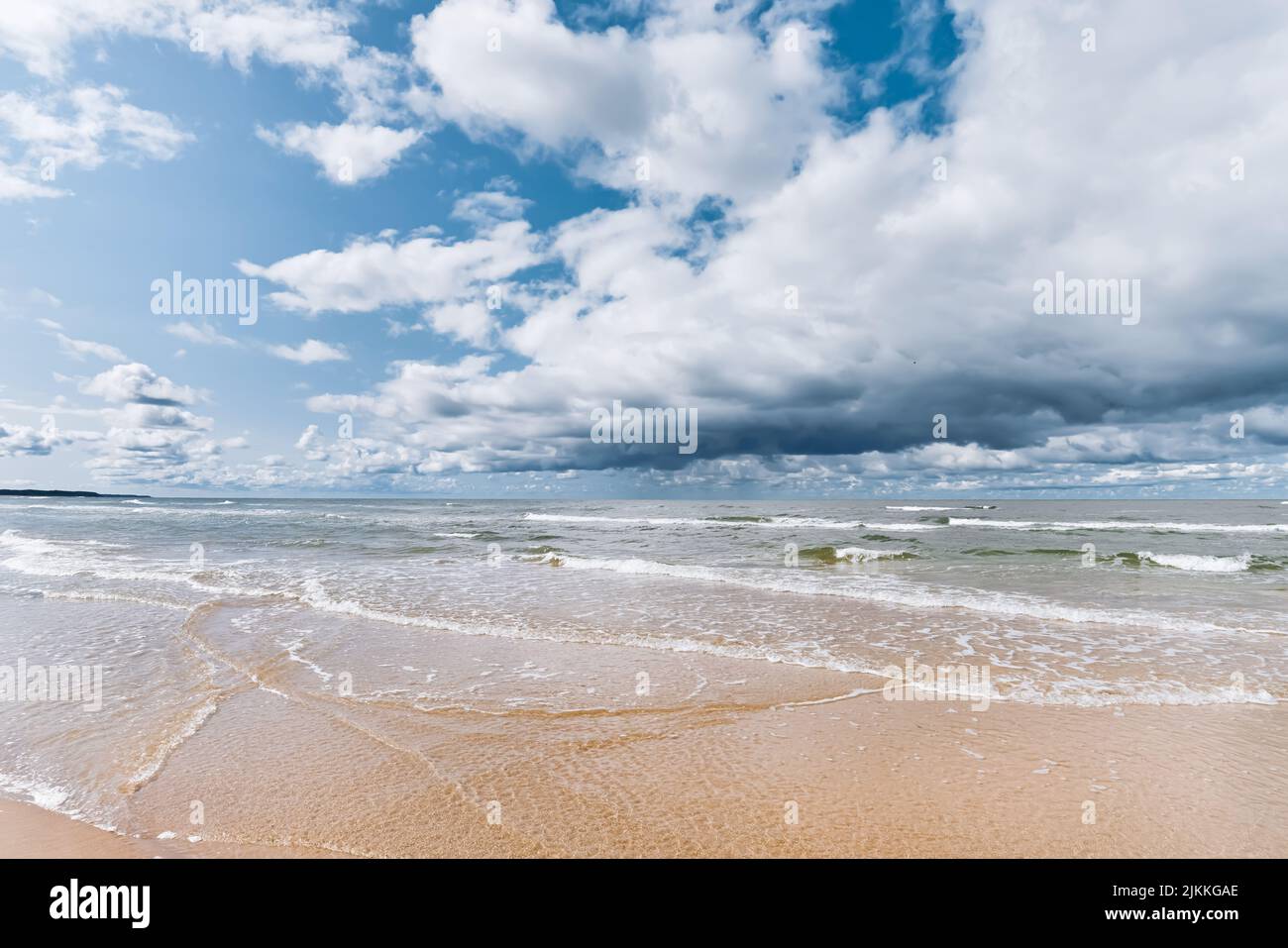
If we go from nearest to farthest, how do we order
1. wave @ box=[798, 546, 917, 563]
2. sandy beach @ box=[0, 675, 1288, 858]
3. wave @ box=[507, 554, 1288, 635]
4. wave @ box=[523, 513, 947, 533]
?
1. sandy beach @ box=[0, 675, 1288, 858]
2. wave @ box=[507, 554, 1288, 635]
3. wave @ box=[798, 546, 917, 563]
4. wave @ box=[523, 513, 947, 533]

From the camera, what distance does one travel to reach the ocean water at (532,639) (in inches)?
240

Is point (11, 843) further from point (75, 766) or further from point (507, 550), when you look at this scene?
point (507, 550)

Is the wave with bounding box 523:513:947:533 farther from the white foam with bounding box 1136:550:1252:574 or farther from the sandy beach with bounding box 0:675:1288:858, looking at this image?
the sandy beach with bounding box 0:675:1288:858

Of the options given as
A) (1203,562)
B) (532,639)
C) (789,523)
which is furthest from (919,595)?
(789,523)

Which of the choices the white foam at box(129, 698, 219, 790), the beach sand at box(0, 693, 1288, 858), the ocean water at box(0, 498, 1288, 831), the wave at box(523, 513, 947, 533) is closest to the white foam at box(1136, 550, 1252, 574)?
the ocean water at box(0, 498, 1288, 831)

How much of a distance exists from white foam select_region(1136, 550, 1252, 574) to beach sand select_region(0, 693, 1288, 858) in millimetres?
19819

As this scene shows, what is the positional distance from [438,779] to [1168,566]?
26770 mm

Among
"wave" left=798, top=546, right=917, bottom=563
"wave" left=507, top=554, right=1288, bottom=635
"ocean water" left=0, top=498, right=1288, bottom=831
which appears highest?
"ocean water" left=0, top=498, right=1288, bottom=831

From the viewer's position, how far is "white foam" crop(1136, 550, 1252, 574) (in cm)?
2106

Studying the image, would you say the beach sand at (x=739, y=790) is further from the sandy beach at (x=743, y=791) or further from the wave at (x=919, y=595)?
the wave at (x=919, y=595)

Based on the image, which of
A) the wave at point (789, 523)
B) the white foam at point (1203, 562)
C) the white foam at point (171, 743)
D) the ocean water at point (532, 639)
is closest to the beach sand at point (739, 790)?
the white foam at point (171, 743)

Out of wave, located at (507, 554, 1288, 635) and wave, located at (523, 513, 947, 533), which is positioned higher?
wave, located at (507, 554, 1288, 635)

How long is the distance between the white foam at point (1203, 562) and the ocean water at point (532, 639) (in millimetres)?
193

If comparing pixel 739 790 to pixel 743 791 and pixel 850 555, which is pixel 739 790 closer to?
pixel 743 791
